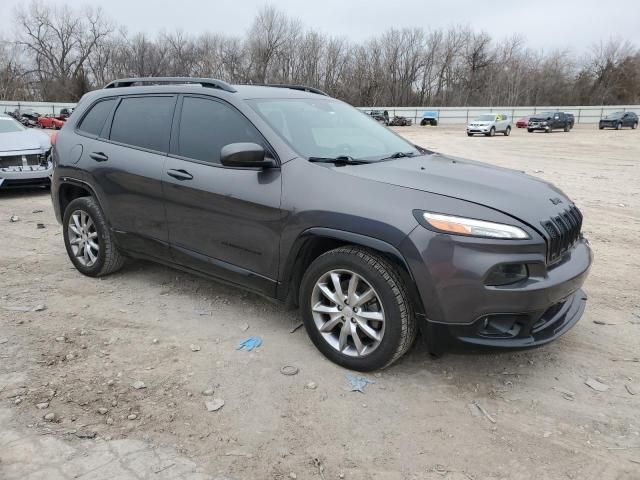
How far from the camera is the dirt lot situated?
2506 mm

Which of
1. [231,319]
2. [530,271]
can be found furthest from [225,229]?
[530,271]

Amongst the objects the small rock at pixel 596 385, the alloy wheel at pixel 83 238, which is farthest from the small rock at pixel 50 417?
the small rock at pixel 596 385

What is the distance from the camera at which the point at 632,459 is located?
2.54 metres

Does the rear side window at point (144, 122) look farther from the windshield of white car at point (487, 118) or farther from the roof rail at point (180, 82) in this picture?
the windshield of white car at point (487, 118)

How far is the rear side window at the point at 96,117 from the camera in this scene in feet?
15.6

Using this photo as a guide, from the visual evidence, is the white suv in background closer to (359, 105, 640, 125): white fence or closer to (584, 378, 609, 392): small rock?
(359, 105, 640, 125): white fence

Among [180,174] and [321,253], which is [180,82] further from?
[321,253]

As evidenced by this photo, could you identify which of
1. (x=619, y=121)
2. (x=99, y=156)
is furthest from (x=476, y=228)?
(x=619, y=121)

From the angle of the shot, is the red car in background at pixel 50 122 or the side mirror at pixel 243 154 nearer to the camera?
the side mirror at pixel 243 154

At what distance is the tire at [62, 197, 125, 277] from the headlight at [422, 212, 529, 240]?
3.15m

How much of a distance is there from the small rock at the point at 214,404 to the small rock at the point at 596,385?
225cm

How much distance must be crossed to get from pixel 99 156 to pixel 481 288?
11.5 feet

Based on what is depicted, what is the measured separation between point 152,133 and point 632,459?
154 inches

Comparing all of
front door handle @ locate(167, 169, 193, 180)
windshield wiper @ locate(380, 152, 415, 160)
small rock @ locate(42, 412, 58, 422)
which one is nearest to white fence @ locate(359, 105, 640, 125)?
windshield wiper @ locate(380, 152, 415, 160)
